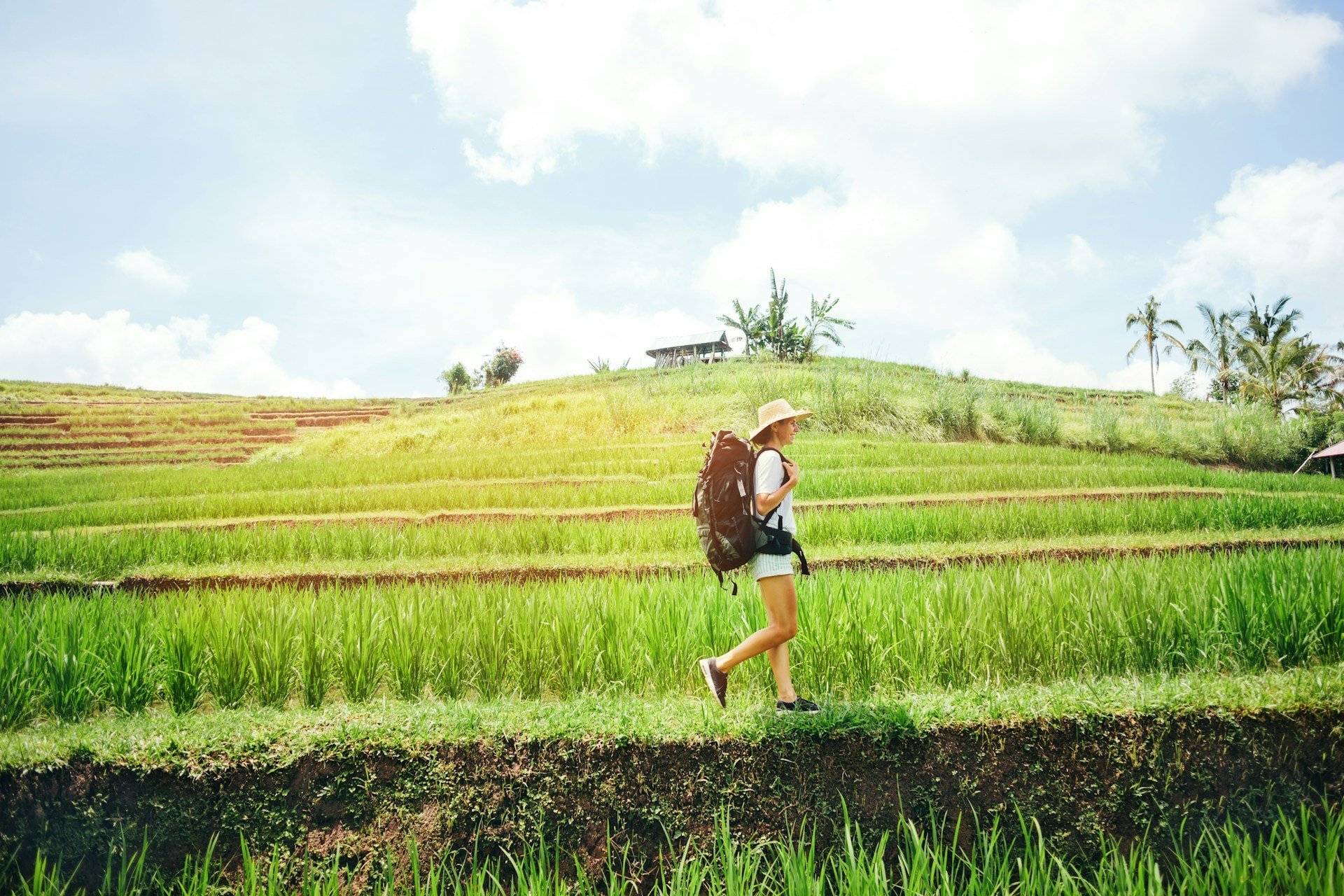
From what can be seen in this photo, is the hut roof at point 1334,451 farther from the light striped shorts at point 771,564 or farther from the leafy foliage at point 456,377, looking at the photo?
the leafy foliage at point 456,377

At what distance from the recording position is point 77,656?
10.5 feet

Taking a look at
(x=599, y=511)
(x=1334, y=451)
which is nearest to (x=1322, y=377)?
(x=1334, y=451)

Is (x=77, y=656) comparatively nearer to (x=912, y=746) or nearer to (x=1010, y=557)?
(x=912, y=746)

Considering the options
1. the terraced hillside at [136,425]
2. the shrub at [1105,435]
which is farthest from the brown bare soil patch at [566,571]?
the shrub at [1105,435]

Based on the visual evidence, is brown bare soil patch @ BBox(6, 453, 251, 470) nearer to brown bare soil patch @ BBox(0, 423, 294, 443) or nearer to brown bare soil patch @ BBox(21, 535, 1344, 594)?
brown bare soil patch @ BBox(0, 423, 294, 443)

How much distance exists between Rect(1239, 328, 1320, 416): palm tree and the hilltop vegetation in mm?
6828

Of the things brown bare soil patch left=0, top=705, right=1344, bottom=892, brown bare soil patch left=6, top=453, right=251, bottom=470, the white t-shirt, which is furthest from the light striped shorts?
brown bare soil patch left=6, top=453, right=251, bottom=470

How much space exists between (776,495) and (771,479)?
0.08 m

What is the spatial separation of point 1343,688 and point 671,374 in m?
16.4

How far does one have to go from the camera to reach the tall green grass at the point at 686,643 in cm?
308

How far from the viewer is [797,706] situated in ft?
8.38

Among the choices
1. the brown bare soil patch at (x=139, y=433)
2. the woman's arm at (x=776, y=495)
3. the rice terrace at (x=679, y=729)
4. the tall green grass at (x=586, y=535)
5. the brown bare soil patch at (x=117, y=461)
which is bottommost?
the rice terrace at (x=679, y=729)

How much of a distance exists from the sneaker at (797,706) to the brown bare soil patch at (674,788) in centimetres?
15

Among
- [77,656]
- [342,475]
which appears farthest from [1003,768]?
[342,475]
